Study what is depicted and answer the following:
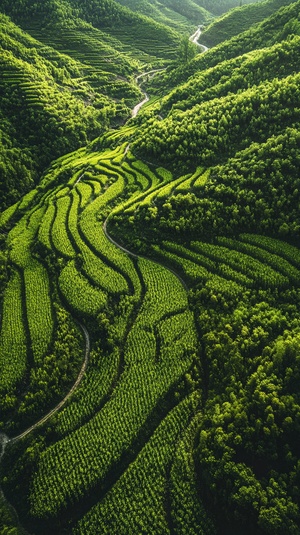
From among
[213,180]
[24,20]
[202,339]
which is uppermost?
[24,20]

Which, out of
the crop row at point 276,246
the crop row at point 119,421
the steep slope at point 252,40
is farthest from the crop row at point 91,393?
the steep slope at point 252,40

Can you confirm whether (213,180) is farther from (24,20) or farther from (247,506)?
(24,20)

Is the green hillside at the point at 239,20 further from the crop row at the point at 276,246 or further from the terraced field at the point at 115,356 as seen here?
the crop row at the point at 276,246

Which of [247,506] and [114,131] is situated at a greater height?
[114,131]

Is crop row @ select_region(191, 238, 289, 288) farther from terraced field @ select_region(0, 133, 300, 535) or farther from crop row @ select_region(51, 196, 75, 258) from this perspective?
crop row @ select_region(51, 196, 75, 258)

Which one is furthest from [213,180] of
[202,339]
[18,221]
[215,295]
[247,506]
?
[247,506]

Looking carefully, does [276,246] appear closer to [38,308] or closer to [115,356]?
[115,356]
